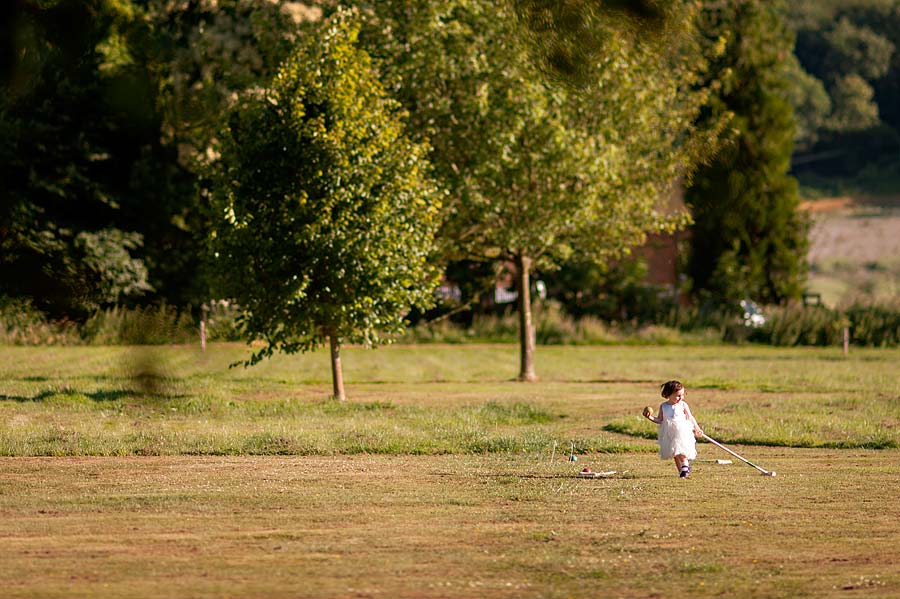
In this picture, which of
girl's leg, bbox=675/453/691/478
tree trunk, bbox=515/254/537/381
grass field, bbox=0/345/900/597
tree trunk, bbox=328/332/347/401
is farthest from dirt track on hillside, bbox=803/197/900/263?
girl's leg, bbox=675/453/691/478

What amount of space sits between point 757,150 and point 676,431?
3.29m

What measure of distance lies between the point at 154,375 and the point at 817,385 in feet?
81.4

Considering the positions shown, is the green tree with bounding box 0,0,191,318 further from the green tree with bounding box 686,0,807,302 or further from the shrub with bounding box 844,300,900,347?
the shrub with bounding box 844,300,900,347

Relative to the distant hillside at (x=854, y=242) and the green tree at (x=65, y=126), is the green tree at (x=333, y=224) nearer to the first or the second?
the green tree at (x=65, y=126)

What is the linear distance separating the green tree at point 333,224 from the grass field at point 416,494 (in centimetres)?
156

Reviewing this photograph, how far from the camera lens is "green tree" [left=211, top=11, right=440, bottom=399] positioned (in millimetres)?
20891

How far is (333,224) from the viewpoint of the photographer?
69.6ft

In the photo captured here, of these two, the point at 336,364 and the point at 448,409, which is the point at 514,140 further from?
the point at 448,409

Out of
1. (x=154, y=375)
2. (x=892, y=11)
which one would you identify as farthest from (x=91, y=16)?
(x=892, y=11)

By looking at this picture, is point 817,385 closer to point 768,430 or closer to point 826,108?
point 768,430

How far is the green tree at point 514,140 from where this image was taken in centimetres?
2580

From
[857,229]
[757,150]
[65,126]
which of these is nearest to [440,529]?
[757,150]

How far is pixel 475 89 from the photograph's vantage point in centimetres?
2616

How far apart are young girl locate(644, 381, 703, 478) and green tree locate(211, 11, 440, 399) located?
8383mm
